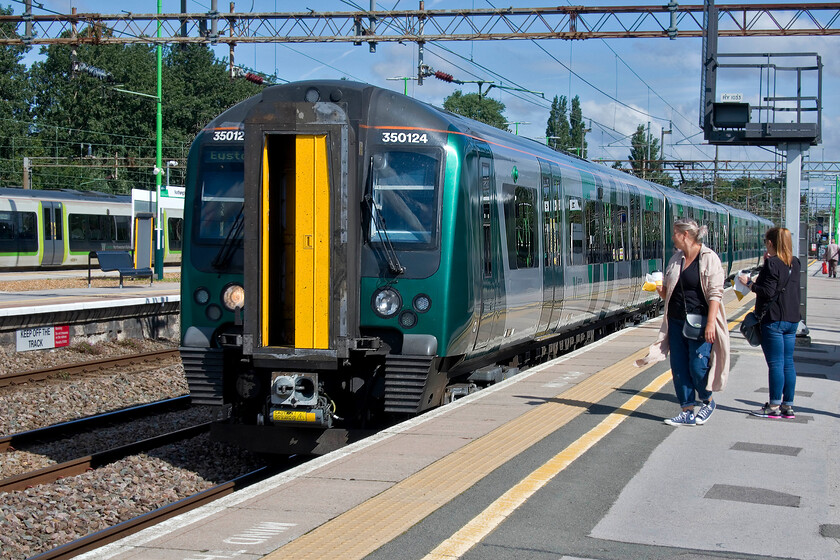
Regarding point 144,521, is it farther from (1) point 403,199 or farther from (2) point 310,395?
(1) point 403,199

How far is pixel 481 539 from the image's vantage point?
202 inches

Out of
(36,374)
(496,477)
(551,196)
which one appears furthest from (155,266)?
(496,477)

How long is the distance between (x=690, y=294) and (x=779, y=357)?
48.9 inches

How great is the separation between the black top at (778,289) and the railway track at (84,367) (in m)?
10.3

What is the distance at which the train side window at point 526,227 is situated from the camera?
11141 mm

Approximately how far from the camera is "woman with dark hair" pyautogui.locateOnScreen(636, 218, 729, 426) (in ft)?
26.2

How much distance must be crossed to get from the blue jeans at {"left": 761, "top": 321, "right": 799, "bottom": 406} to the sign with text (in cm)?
1254

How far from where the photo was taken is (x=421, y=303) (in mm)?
8438

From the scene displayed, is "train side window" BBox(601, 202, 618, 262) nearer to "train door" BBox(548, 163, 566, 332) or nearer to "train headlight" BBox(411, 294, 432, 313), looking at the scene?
"train door" BBox(548, 163, 566, 332)

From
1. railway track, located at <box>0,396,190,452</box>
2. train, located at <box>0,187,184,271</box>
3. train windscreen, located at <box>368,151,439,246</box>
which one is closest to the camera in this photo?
train windscreen, located at <box>368,151,439,246</box>

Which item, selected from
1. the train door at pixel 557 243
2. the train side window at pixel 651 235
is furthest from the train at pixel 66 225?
the train door at pixel 557 243

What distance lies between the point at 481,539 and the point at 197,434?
6837mm

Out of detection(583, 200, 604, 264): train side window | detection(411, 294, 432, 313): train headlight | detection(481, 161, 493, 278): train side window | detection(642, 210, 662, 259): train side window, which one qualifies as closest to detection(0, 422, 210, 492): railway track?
detection(411, 294, 432, 313): train headlight

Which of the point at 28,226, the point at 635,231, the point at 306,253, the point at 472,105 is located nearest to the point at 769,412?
the point at 306,253
